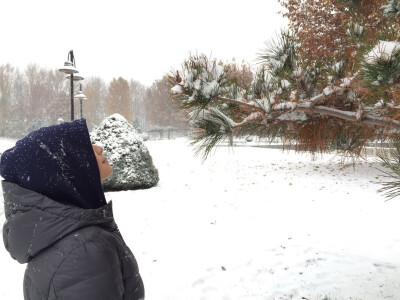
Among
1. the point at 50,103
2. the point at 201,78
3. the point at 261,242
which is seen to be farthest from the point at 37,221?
the point at 50,103

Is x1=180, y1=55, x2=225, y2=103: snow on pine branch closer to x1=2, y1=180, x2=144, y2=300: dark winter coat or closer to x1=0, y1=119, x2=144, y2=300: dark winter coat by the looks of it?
x1=0, y1=119, x2=144, y2=300: dark winter coat

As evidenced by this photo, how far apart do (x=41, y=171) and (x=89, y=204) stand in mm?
213

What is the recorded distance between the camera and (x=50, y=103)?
1693 inches

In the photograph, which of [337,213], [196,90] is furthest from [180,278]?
[337,213]

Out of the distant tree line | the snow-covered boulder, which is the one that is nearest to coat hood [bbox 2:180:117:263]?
the snow-covered boulder

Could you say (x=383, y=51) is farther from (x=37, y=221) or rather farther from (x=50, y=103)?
(x=50, y=103)

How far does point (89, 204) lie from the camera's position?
43.0 inches

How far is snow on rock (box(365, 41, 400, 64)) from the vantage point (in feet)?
4.82

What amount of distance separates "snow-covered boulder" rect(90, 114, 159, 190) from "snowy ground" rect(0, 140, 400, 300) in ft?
1.15

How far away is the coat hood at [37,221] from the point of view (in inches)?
39.2

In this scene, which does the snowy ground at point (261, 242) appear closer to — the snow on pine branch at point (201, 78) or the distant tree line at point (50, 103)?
the snow on pine branch at point (201, 78)

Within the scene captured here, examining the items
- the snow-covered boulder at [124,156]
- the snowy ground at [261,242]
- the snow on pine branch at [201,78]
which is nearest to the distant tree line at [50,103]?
the snow-covered boulder at [124,156]

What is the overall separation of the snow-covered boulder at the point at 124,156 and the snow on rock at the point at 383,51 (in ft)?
20.5

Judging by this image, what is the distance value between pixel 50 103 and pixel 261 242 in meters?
46.4
